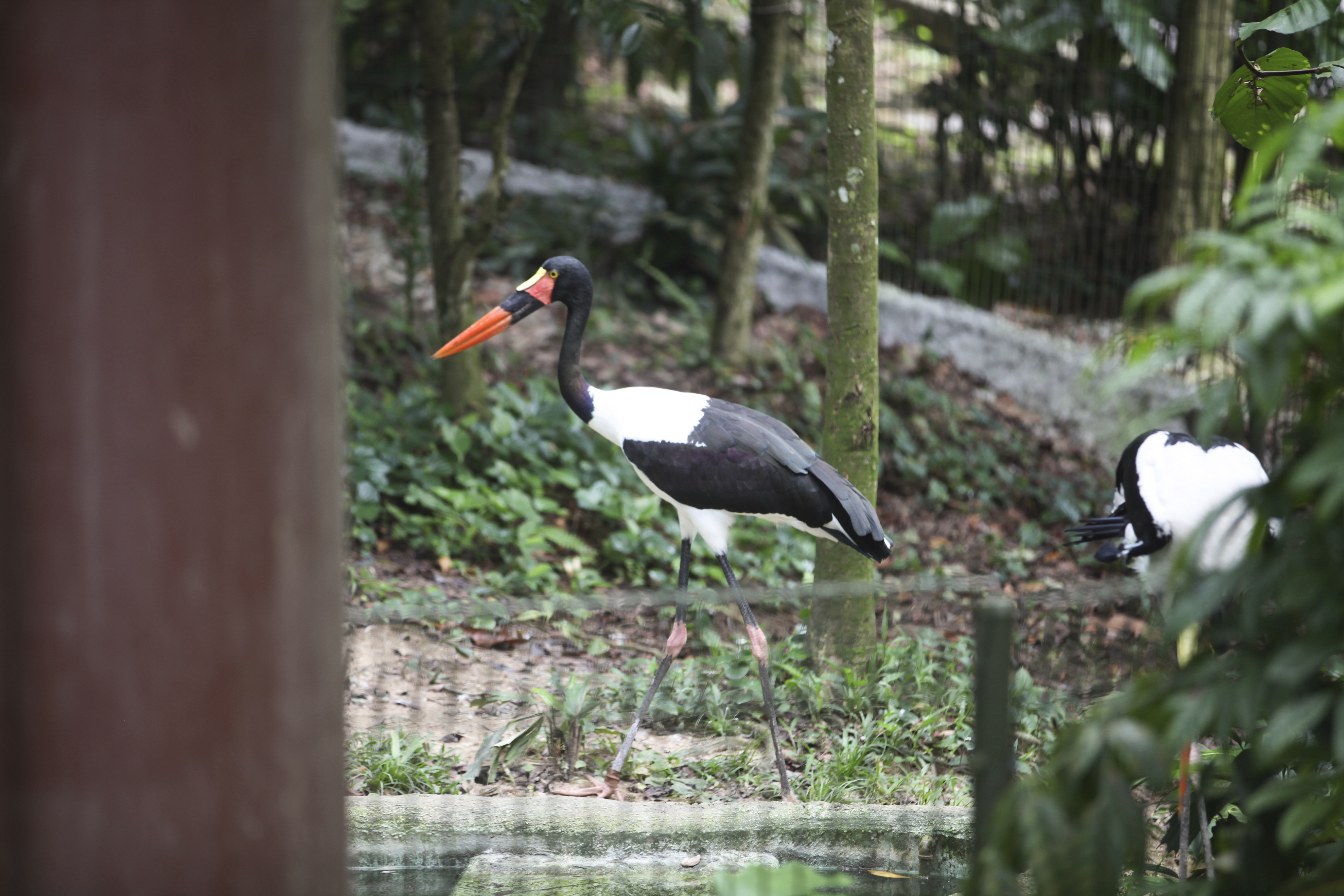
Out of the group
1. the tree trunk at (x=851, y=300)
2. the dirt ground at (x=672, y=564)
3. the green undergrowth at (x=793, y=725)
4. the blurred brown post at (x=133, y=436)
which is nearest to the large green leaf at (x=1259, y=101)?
the tree trunk at (x=851, y=300)

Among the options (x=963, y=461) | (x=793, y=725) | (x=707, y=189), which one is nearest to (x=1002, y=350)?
(x=963, y=461)

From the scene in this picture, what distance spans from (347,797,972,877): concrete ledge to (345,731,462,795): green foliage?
281 mm

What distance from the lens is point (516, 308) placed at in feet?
14.3

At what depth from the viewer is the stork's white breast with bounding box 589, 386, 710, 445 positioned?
3.92 m

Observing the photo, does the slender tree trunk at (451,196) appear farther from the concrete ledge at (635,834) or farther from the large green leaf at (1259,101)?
the large green leaf at (1259,101)

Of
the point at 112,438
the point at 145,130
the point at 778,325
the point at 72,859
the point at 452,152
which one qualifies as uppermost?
the point at 452,152

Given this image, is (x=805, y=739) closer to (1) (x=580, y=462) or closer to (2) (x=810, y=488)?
(2) (x=810, y=488)

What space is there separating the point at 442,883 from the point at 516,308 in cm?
208

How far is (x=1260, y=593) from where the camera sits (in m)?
1.64

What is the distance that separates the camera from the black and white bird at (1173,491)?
3.52 metres

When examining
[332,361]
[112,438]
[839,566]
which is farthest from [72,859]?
[839,566]

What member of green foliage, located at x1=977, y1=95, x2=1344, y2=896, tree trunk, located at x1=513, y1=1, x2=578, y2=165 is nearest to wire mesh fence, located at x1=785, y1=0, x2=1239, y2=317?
tree trunk, located at x1=513, y1=1, x2=578, y2=165

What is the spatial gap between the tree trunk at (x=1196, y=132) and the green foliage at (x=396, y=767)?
5.71 metres

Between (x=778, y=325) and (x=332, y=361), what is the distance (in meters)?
6.62
